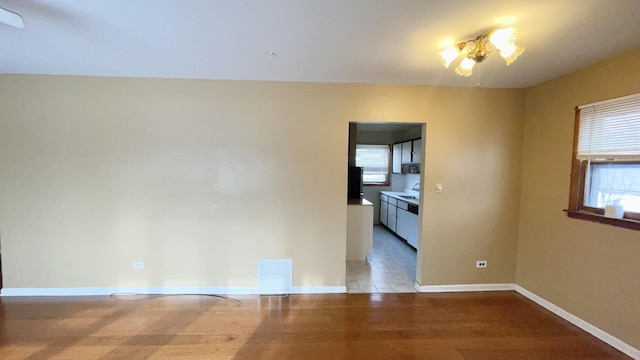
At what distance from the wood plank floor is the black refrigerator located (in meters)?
1.89

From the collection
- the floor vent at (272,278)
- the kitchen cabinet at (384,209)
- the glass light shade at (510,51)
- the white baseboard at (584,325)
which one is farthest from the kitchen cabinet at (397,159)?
the glass light shade at (510,51)

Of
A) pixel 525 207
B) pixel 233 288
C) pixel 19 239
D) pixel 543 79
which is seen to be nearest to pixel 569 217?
pixel 525 207

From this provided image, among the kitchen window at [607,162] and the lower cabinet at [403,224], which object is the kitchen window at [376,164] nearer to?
the lower cabinet at [403,224]

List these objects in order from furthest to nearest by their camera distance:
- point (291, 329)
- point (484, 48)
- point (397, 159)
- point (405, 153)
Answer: point (397, 159)
point (405, 153)
point (291, 329)
point (484, 48)

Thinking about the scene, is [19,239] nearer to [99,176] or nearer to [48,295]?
[48,295]

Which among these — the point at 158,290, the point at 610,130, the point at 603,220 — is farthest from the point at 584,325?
the point at 158,290

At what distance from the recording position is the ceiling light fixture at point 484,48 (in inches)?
69.5

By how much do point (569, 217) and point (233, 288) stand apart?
3.70 m

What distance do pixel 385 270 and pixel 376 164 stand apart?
356 centimetres

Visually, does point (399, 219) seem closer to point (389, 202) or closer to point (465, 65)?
point (389, 202)

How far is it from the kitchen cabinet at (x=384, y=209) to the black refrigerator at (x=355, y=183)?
5.88ft

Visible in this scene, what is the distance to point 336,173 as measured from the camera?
3150 mm

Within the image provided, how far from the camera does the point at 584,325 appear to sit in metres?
2.52

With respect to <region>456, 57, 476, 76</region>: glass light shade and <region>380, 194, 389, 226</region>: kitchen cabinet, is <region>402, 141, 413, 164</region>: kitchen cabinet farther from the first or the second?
<region>456, 57, 476, 76</region>: glass light shade
